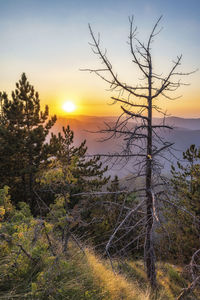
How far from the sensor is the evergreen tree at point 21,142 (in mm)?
11180

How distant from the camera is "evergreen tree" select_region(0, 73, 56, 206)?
1118 cm

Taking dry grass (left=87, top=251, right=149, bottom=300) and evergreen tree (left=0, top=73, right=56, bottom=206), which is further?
evergreen tree (left=0, top=73, right=56, bottom=206)

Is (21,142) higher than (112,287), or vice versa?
(21,142)

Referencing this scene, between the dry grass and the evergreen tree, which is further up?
the evergreen tree

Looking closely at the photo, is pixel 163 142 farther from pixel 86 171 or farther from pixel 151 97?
pixel 86 171

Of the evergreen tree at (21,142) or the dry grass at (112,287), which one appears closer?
the dry grass at (112,287)

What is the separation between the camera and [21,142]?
1127 cm

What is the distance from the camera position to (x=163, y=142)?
4344 mm

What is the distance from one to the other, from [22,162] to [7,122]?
2.43m

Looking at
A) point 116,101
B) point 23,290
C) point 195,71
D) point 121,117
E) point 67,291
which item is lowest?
point 67,291

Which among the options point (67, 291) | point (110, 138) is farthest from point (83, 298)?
point (110, 138)

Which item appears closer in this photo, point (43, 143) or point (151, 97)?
point (151, 97)

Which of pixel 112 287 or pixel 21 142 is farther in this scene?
pixel 21 142

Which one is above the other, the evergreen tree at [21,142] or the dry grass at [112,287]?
the evergreen tree at [21,142]
